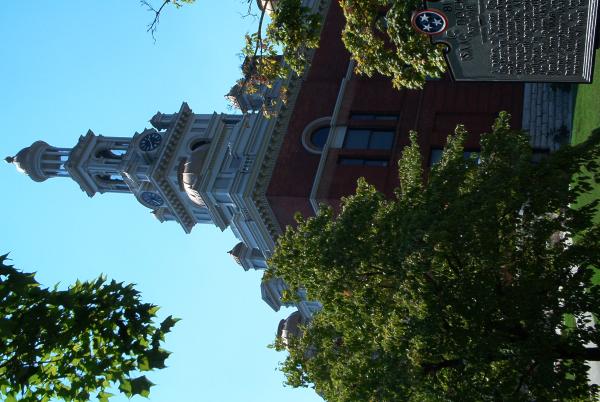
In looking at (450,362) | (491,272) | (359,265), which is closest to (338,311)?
(359,265)

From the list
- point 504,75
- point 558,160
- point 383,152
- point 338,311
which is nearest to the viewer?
point 558,160

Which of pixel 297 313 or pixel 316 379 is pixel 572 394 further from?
pixel 297 313

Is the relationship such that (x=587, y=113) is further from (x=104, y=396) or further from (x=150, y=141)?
(x=150, y=141)

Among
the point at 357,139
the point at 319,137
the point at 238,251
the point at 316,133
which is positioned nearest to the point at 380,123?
the point at 357,139

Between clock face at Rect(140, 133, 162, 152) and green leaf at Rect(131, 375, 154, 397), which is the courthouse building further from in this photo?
green leaf at Rect(131, 375, 154, 397)

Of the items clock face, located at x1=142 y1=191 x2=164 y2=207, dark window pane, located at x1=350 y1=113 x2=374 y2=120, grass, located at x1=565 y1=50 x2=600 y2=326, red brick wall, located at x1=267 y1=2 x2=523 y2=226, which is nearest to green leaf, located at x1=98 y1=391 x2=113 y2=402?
grass, located at x1=565 y1=50 x2=600 y2=326

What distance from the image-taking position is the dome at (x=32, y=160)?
47406 millimetres

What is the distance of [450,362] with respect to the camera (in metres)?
17.4

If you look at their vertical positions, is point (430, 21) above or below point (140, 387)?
above

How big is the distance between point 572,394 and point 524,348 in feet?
5.03

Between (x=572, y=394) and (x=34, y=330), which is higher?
(x=572, y=394)

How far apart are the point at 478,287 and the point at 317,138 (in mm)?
20047

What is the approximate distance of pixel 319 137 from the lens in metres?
35.0

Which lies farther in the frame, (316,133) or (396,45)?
(316,133)
